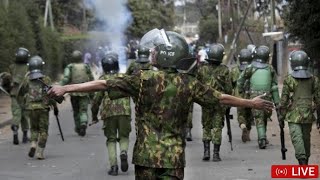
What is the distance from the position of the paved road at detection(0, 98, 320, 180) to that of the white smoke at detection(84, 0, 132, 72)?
2189 cm

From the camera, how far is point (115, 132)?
1048cm

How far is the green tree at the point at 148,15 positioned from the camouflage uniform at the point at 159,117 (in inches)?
2096

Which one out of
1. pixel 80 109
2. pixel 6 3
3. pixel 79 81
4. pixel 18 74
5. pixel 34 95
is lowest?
pixel 80 109

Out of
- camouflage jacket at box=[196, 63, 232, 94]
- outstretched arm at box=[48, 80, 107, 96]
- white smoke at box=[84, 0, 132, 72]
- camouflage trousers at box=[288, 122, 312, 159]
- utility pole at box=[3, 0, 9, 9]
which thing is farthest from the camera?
white smoke at box=[84, 0, 132, 72]

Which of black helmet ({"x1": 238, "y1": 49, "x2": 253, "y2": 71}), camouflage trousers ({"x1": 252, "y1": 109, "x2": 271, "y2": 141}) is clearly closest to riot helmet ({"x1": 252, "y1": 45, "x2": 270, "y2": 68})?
camouflage trousers ({"x1": 252, "y1": 109, "x2": 271, "y2": 141})

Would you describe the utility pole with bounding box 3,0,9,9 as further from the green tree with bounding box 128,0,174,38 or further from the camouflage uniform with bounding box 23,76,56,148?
the green tree with bounding box 128,0,174,38

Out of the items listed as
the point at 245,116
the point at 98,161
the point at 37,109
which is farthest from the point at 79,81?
the point at 98,161

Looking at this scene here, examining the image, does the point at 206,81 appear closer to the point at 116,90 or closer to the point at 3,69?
the point at 116,90

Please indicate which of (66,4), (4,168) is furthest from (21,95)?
(66,4)

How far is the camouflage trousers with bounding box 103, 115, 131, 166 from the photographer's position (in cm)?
1039

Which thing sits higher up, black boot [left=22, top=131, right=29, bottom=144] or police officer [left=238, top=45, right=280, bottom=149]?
police officer [left=238, top=45, right=280, bottom=149]

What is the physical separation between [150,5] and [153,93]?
65645 mm

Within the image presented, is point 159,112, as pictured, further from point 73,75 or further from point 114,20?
point 114,20

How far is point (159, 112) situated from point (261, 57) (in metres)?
7.18
